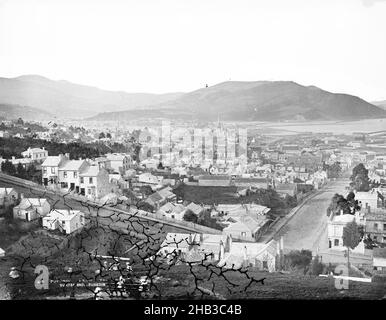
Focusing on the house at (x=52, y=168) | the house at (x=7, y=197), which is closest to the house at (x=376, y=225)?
the house at (x=52, y=168)

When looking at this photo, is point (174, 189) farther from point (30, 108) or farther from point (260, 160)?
point (30, 108)

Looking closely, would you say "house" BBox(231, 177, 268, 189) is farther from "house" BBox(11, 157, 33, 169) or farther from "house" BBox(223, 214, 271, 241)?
"house" BBox(11, 157, 33, 169)

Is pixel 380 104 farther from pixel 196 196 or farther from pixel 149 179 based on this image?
pixel 149 179

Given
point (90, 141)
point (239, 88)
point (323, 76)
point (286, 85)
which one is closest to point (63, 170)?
point (90, 141)

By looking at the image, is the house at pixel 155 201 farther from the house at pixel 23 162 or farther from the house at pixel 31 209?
the house at pixel 23 162

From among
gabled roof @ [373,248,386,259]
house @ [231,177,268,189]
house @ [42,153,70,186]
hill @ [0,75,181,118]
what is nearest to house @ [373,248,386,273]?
gabled roof @ [373,248,386,259]
